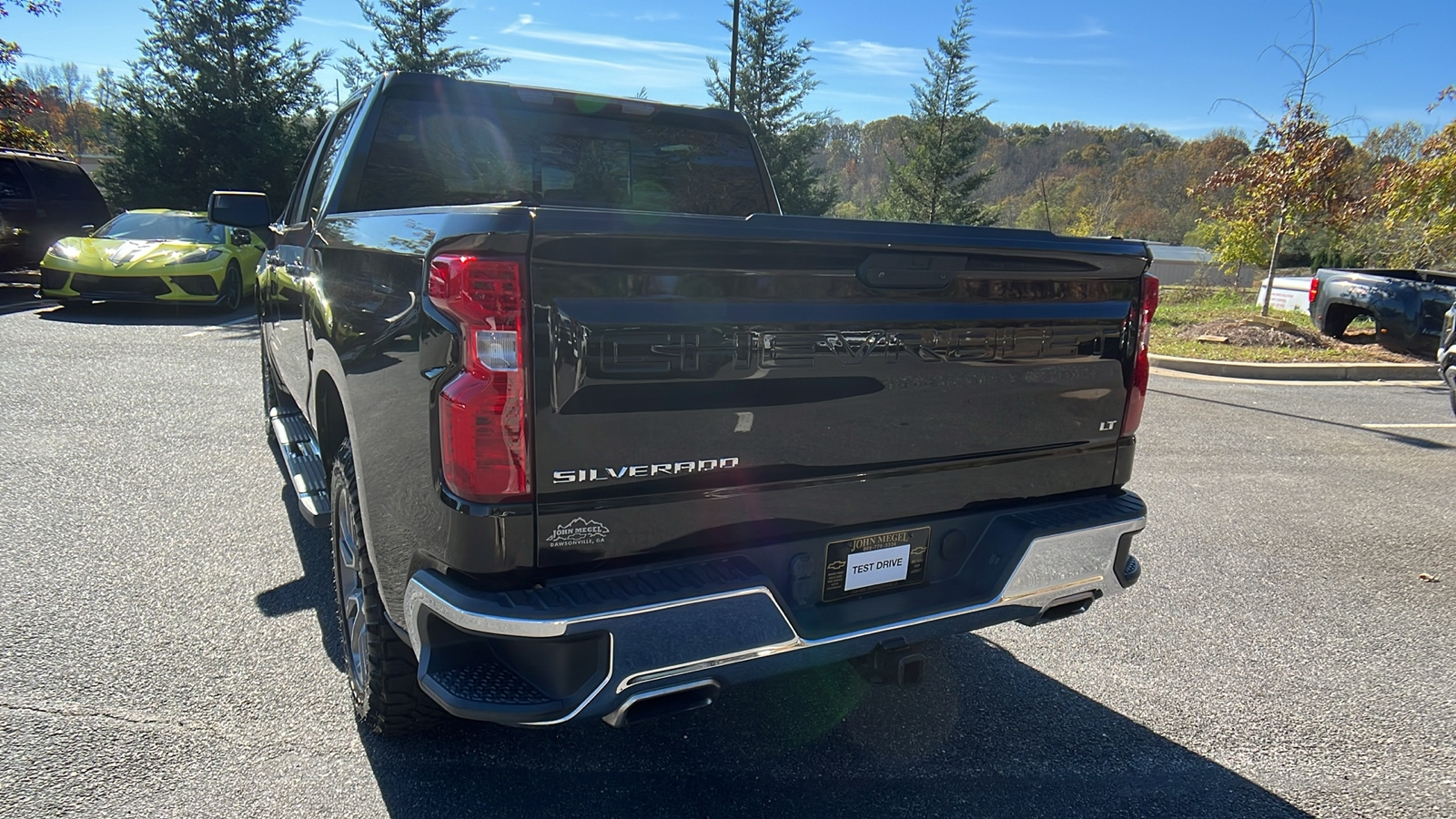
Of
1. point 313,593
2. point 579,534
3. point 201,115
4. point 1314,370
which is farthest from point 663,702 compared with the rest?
point 201,115

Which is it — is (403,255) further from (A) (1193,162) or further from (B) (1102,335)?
(A) (1193,162)

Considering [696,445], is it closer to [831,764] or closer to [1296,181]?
[831,764]

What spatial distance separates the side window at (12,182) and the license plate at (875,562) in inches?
670

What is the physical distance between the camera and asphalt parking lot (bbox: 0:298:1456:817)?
2549 mm

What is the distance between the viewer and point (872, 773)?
2.69 m

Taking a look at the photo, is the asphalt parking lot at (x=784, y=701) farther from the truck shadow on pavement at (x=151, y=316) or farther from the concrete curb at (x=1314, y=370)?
the truck shadow on pavement at (x=151, y=316)

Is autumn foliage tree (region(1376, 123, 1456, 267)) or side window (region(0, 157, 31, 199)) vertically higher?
autumn foliage tree (region(1376, 123, 1456, 267))

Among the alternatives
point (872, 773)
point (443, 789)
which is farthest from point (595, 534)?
point (872, 773)

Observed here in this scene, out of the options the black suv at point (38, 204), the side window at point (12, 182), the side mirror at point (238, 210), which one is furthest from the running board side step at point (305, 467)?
the side window at point (12, 182)

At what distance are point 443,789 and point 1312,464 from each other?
6522 millimetres

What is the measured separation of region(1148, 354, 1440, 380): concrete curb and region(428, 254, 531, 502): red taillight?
10.9m

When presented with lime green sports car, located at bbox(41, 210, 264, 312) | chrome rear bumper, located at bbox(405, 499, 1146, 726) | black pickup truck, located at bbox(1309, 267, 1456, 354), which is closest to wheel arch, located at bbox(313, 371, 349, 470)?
chrome rear bumper, located at bbox(405, 499, 1146, 726)

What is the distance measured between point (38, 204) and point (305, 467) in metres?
14.9

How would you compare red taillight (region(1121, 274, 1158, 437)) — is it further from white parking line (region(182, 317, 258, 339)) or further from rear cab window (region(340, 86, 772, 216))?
white parking line (region(182, 317, 258, 339))
